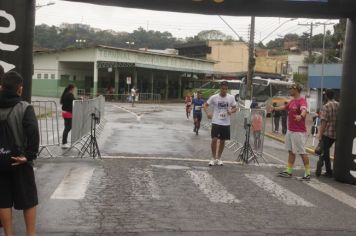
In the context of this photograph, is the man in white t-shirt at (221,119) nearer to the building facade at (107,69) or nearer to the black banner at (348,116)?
the black banner at (348,116)

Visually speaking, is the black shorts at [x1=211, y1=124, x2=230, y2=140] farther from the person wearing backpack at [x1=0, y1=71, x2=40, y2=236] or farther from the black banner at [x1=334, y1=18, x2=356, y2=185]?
the person wearing backpack at [x1=0, y1=71, x2=40, y2=236]

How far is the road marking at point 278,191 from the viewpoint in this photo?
28.0ft

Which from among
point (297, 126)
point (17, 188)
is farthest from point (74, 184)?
point (297, 126)

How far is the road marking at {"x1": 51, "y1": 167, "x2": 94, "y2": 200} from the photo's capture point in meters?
8.28

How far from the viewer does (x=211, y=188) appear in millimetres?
9375

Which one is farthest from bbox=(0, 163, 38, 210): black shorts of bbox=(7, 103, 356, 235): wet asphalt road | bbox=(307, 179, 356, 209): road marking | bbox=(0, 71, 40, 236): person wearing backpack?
bbox=(307, 179, 356, 209): road marking

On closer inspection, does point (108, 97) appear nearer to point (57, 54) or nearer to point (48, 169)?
point (57, 54)

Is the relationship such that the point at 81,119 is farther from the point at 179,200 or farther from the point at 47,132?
the point at 179,200

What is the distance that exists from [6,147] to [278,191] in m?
5.53

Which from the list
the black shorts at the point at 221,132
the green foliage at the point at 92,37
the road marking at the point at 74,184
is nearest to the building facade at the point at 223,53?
the green foliage at the point at 92,37

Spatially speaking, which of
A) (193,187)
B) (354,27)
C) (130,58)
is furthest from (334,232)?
(130,58)

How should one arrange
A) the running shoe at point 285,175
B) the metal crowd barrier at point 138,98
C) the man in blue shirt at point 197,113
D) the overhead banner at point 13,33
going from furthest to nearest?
the metal crowd barrier at point 138,98, the man in blue shirt at point 197,113, the running shoe at point 285,175, the overhead banner at point 13,33

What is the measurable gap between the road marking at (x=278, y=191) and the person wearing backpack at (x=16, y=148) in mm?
4479

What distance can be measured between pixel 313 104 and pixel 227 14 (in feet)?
126
